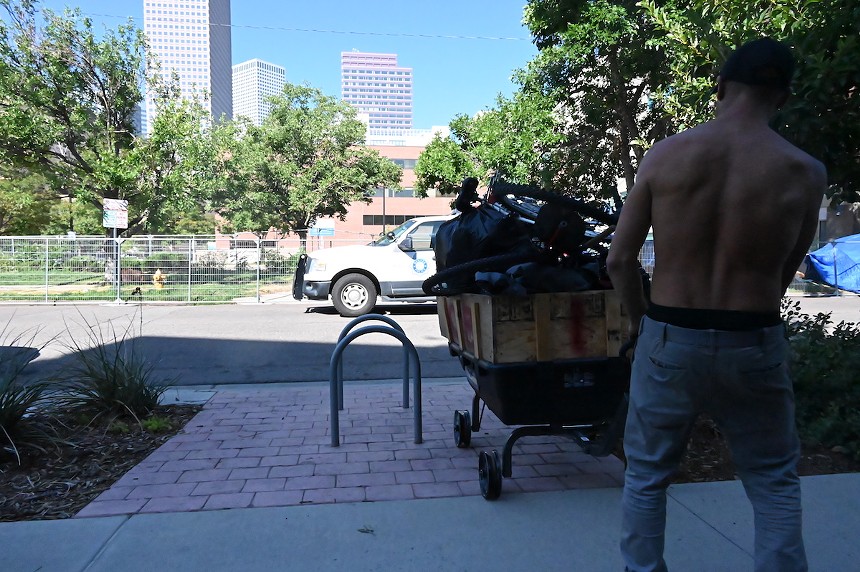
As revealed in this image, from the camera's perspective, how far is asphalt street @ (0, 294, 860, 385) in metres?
7.98

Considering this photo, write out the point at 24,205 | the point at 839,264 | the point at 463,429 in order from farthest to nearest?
the point at 24,205
the point at 839,264
the point at 463,429

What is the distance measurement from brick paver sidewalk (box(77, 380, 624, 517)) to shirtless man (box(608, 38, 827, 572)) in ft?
5.95

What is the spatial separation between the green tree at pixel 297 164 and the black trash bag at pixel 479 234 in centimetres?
2803

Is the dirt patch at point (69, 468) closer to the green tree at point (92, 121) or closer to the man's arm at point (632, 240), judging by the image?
the man's arm at point (632, 240)

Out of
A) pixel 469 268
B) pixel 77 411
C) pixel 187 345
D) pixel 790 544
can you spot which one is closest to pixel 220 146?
pixel 187 345

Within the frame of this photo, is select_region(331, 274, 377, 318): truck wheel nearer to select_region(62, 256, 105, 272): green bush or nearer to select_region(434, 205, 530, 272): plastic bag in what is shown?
select_region(62, 256, 105, 272): green bush

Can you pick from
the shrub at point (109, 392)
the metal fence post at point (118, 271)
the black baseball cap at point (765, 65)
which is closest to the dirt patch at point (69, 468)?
the shrub at point (109, 392)

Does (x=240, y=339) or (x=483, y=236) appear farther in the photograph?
(x=240, y=339)

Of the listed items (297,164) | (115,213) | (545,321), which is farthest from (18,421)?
(297,164)

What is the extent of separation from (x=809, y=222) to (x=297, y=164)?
3173 cm

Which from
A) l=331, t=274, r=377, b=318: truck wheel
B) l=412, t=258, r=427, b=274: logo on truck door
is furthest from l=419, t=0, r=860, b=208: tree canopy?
l=331, t=274, r=377, b=318: truck wheel

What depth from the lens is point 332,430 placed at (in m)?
4.86

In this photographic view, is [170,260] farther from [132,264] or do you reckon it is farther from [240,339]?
[240,339]

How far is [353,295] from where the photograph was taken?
13156 millimetres
